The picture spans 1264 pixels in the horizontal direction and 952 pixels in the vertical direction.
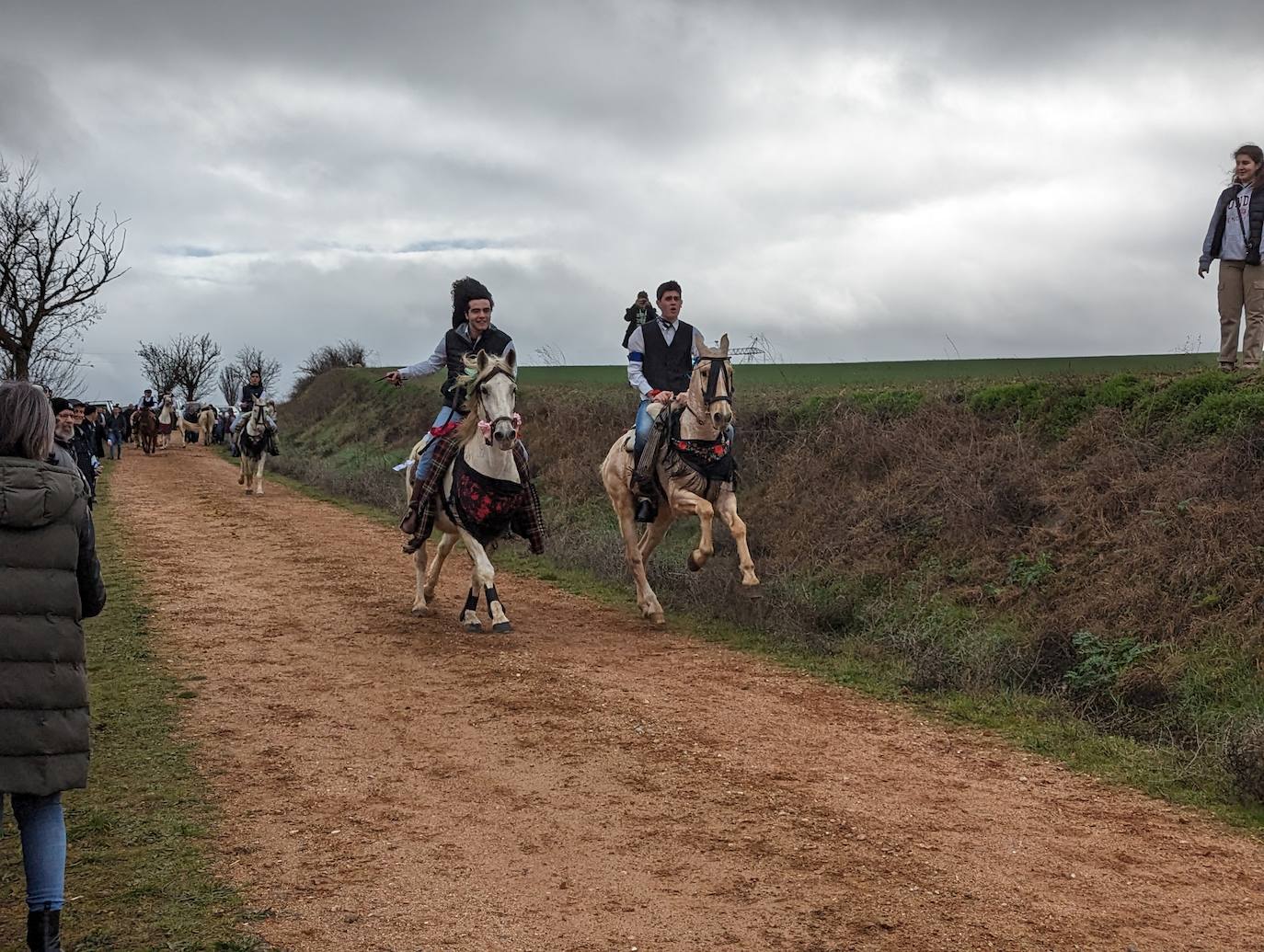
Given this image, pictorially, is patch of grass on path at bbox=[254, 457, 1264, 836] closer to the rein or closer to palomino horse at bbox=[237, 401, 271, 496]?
the rein

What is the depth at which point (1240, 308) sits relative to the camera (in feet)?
41.7

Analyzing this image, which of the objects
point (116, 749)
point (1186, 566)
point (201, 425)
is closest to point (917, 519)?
point (1186, 566)

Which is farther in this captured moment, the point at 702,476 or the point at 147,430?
the point at 147,430

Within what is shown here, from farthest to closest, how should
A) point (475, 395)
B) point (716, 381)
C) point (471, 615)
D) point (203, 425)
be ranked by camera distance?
point (203, 425), point (471, 615), point (716, 381), point (475, 395)

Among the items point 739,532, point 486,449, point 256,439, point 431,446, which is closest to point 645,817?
point 739,532

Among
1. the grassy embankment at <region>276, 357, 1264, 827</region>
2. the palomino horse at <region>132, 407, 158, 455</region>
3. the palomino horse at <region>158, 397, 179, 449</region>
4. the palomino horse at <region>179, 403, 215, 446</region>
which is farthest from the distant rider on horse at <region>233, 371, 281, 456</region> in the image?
the palomino horse at <region>179, 403, 215, 446</region>

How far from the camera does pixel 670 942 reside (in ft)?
15.4

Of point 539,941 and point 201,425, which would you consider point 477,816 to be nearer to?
point 539,941

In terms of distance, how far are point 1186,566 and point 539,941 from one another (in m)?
6.90

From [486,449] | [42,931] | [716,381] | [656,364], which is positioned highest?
[656,364]

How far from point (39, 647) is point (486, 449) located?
6.60 meters

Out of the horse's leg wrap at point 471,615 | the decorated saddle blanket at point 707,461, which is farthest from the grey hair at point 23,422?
the decorated saddle blanket at point 707,461

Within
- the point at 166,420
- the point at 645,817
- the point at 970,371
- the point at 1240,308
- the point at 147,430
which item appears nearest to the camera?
the point at 645,817

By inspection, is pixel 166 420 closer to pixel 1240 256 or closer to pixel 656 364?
pixel 656 364
